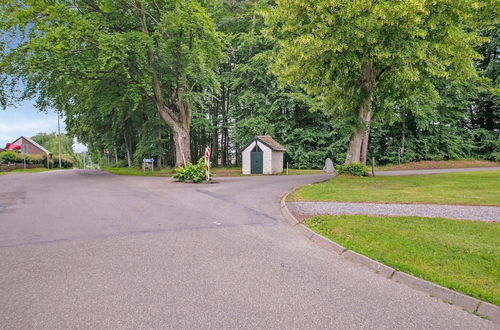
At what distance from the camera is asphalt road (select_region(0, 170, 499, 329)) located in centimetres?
310

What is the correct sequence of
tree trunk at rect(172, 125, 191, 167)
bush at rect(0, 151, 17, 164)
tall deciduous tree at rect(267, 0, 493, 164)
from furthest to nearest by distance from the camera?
bush at rect(0, 151, 17, 164) < tree trunk at rect(172, 125, 191, 167) < tall deciduous tree at rect(267, 0, 493, 164)

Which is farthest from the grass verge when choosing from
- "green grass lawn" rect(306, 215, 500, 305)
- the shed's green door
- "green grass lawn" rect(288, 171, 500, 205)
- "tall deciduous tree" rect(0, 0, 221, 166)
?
"green grass lawn" rect(306, 215, 500, 305)

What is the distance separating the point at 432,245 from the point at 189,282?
13.7ft

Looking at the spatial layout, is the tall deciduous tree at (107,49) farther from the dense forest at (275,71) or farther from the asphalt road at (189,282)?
the asphalt road at (189,282)

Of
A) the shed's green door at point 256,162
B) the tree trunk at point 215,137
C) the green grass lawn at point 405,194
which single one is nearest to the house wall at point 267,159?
the shed's green door at point 256,162

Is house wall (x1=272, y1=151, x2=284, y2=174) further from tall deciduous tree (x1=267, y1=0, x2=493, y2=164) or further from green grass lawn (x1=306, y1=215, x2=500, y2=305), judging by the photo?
green grass lawn (x1=306, y1=215, x2=500, y2=305)

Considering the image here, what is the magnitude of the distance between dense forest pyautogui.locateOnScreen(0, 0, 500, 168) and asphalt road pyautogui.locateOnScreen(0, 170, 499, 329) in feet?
32.7

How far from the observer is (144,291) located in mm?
3662

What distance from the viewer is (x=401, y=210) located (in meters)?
8.24

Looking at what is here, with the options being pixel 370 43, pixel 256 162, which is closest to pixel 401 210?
pixel 370 43

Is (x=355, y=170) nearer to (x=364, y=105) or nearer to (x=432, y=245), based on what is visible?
(x=364, y=105)

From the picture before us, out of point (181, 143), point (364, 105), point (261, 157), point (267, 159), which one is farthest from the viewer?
point (261, 157)

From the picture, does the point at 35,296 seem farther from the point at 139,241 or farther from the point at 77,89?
the point at 77,89

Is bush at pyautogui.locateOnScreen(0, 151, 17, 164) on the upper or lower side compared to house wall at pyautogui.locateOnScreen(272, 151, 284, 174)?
upper
